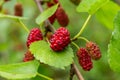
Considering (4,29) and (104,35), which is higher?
(4,29)

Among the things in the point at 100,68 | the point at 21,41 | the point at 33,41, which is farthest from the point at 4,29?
the point at 33,41

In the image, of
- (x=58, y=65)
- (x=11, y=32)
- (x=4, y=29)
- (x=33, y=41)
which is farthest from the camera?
(x=11, y=32)

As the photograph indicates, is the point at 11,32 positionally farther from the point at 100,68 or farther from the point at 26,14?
the point at 100,68

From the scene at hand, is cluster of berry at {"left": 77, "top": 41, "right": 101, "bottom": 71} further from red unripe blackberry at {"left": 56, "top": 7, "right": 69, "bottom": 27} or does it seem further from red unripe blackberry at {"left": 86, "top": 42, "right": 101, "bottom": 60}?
red unripe blackberry at {"left": 56, "top": 7, "right": 69, "bottom": 27}

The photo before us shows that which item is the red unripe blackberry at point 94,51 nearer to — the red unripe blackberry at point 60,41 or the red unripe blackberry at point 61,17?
the red unripe blackberry at point 60,41

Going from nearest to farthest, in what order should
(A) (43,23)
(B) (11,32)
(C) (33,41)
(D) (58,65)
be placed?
1. (D) (58,65)
2. (C) (33,41)
3. (A) (43,23)
4. (B) (11,32)

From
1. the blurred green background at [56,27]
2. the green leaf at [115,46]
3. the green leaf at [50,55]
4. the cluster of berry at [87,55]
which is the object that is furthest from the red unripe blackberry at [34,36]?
the blurred green background at [56,27]
